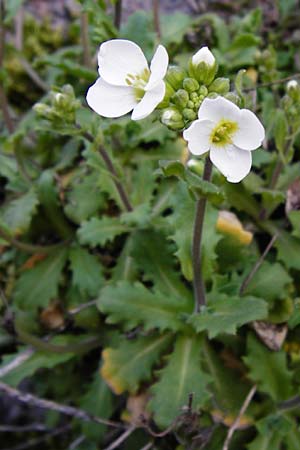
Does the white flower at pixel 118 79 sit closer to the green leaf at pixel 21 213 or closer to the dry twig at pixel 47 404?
the green leaf at pixel 21 213

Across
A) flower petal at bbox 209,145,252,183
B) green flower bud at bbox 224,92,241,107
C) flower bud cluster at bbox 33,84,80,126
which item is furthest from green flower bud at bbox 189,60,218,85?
flower bud cluster at bbox 33,84,80,126

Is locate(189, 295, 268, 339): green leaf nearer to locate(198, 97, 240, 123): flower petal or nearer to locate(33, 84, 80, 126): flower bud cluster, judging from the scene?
locate(198, 97, 240, 123): flower petal

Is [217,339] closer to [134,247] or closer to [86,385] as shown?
[134,247]

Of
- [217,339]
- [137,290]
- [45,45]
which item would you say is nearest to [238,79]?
[137,290]

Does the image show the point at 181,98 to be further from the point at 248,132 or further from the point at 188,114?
the point at 248,132

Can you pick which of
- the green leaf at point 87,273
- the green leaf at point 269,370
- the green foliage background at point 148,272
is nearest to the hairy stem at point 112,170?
the green foliage background at point 148,272

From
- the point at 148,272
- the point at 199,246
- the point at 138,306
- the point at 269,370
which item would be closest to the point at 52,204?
the point at 148,272
